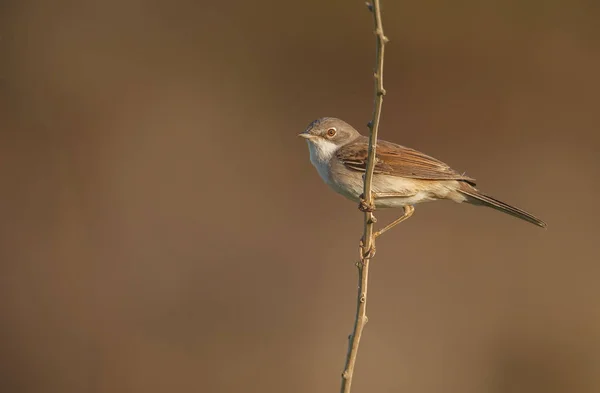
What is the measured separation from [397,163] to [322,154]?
1.72 ft

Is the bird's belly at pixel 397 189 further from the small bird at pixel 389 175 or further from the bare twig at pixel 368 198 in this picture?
the bare twig at pixel 368 198

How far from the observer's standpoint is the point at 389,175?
4.30 m

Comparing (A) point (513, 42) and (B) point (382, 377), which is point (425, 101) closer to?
(A) point (513, 42)

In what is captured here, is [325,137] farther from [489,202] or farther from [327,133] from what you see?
[489,202]

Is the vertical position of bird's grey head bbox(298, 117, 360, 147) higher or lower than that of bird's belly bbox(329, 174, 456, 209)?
higher

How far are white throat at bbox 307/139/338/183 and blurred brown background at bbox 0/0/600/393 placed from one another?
2.67 meters

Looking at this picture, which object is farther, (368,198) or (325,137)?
(325,137)

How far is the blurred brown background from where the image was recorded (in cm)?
663

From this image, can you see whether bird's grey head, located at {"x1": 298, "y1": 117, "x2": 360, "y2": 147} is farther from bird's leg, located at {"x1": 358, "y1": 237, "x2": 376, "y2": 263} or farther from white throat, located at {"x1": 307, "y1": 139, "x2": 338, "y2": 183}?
bird's leg, located at {"x1": 358, "y1": 237, "x2": 376, "y2": 263}

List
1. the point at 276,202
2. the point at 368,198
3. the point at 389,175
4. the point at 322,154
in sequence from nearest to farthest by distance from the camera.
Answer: the point at 368,198 → the point at 389,175 → the point at 322,154 → the point at 276,202

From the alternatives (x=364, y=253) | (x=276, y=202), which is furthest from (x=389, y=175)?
(x=276, y=202)

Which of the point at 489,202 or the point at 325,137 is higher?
the point at 325,137

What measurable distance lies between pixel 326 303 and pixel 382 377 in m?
1.03

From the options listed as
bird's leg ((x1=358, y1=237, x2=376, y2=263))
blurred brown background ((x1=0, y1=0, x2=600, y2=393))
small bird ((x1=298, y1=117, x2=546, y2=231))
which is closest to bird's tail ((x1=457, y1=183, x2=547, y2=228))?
small bird ((x1=298, y1=117, x2=546, y2=231))
